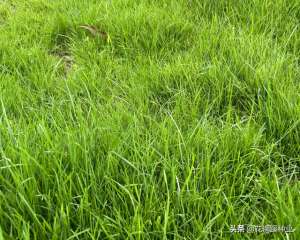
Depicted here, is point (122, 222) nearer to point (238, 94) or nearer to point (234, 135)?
point (234, 135)

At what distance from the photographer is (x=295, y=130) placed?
1938mm

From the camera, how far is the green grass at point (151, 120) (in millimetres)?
1498

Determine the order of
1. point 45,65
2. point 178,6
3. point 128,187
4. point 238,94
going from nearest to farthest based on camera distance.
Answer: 1. point 128,187
2. point 238,94
3. point 45,65
4. point 178,6

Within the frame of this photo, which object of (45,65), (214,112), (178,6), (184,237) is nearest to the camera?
(184,237)

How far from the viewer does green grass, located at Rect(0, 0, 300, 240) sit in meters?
1.50

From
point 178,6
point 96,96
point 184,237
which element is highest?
point 178,6

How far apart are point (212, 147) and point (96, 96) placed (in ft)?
2.72

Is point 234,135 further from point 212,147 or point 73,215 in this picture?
point 73,215

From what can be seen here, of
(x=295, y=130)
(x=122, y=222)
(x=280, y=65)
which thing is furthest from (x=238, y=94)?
(x=122, y=222)

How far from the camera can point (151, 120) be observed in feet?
6.81

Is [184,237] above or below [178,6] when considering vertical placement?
below

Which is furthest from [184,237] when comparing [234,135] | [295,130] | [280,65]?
[280,65]

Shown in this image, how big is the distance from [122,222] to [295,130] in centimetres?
97

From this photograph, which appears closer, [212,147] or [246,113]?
[212,147]
